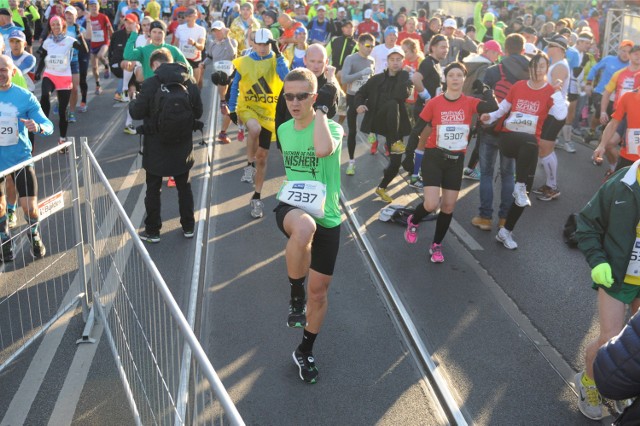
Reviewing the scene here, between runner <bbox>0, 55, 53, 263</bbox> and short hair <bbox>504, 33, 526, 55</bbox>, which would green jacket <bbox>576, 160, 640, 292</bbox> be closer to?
runner <bbox>0, 55, 53, 263</bbox>

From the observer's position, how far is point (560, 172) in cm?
1073

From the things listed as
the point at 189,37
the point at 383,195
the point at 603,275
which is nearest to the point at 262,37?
the point at 383,195

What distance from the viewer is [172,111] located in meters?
6.93

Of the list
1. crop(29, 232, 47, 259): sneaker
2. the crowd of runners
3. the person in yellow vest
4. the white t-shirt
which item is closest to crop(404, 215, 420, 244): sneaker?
the crowd of runners

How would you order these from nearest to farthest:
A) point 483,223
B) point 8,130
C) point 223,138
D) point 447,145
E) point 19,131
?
point 8,130 → point 19,131 → point 447,145 → point 483,223 → point 223,138

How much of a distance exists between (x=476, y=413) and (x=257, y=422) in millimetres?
1351

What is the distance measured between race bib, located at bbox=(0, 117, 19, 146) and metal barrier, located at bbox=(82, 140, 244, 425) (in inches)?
75.5

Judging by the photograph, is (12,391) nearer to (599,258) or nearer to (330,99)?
(330,99)

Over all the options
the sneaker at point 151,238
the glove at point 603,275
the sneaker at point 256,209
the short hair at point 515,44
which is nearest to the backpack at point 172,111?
the sneaker at point 151,238

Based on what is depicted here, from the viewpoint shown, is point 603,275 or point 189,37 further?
point 189,37

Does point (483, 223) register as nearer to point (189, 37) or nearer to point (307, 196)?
point (307, 196)

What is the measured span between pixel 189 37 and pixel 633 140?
8.73 meters

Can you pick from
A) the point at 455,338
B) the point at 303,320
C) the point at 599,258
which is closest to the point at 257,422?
the point at 303,320

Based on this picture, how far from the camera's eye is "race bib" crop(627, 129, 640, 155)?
21.6 feet
